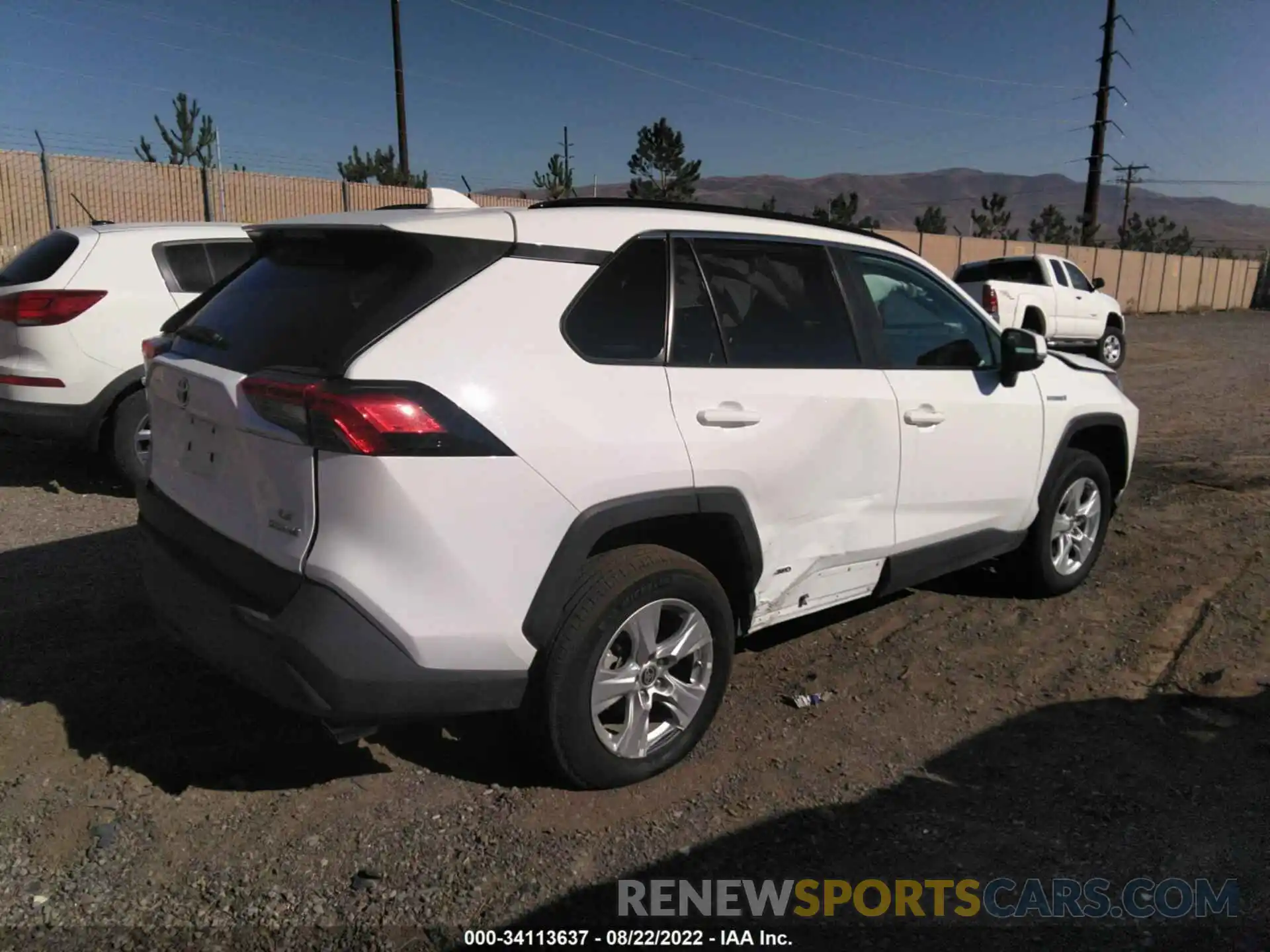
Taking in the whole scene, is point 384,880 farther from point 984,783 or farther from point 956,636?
point 956,636

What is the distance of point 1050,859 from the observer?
279 cm

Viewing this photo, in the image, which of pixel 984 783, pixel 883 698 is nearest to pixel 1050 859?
pixel 984 783

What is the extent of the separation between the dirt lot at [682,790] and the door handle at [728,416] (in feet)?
3.91

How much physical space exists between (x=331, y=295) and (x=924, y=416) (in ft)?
7.61

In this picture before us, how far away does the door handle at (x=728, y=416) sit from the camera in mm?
3023

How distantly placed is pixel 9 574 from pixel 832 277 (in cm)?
430

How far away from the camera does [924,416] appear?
379cm

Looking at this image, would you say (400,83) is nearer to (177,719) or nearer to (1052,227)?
(177,719)

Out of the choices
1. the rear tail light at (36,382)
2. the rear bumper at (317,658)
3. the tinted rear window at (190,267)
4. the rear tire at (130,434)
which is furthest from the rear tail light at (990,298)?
the rear bumper at (317,658)

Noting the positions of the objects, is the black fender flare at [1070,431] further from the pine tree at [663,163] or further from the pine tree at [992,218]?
the pine tree at [992,218]

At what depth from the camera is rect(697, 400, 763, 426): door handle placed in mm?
3023

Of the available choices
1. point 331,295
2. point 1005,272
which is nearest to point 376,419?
point 331,295

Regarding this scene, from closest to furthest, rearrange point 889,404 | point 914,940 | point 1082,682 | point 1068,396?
point 914,940
point 889,404
point 1082,682
point 1068,396

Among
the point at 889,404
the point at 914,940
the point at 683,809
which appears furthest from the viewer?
the point at 889,404
